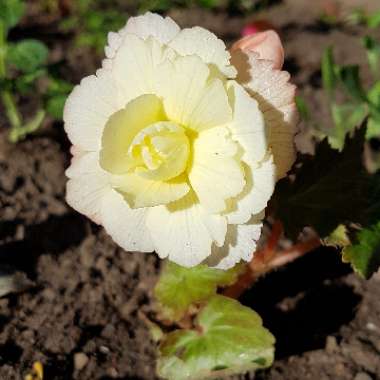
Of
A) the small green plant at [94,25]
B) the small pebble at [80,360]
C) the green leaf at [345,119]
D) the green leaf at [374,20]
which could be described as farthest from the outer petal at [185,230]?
the green leaf at [374,20]

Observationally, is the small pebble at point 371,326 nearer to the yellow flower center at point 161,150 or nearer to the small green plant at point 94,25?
the yellow flower center at point 161,150

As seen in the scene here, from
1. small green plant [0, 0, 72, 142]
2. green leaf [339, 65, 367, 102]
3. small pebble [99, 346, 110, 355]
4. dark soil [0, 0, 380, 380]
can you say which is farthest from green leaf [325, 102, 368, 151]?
small pebble [99, 346, 110, 355]

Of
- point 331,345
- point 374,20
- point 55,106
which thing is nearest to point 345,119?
point 374,20

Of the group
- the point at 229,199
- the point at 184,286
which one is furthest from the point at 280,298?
the point at 229,199

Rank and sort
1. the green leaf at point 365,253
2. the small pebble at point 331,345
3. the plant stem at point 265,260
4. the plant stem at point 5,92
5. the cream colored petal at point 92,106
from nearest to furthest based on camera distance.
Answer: the cream colored petal at point 92,106
the green leaf at point 365,253
the plant stem at point 265,260
the small pebble at point 331,345
the plant stem at point 5,92

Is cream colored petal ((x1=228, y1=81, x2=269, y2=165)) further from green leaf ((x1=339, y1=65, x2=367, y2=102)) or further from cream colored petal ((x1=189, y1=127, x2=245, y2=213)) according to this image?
green leaf ((x1=339, y1=65, x2=367, y2=102))

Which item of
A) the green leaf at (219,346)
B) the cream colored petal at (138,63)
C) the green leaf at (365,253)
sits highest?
the cream colored petal at (138,63)
